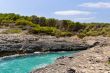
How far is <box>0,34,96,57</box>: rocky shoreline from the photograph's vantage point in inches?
2375

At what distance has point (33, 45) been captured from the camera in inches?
2552

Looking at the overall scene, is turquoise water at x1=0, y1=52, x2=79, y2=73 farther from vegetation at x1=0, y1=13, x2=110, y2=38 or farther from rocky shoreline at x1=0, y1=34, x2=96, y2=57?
vegetation at x1=0, y1=13, x2=110, y2=38

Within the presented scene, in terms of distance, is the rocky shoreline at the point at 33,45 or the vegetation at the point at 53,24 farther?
the vegetation at the point at 53,24

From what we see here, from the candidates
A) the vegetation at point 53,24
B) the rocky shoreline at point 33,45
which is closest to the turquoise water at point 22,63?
the rocky shoreline at point 33,45

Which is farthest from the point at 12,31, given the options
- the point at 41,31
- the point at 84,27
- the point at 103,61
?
the point at 103,61

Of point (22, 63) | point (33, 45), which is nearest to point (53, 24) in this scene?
point (33, 45)

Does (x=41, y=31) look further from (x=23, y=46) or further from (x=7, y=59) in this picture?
(x=7, y=59)

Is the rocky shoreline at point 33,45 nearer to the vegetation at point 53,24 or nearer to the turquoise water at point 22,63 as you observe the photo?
the turquoise water at point 22,63

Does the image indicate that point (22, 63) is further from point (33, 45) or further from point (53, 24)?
point (53, 24)

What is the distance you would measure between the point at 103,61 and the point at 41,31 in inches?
2017

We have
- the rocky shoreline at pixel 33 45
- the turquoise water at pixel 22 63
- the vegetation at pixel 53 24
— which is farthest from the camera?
the vegetation at pixel 53 24

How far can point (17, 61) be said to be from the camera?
5097 cm

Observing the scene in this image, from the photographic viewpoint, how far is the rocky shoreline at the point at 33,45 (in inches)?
2375

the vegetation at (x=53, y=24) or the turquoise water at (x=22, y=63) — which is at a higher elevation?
the vegetation at (x=53, y=24)
